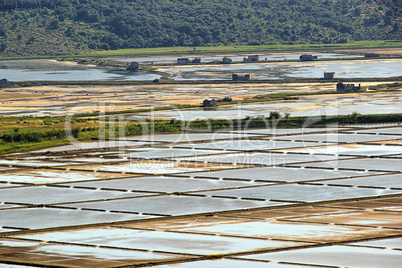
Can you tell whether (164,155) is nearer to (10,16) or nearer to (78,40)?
(78,40)

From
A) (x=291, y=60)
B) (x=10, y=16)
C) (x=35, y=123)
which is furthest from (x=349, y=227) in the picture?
(x=10, y=16)

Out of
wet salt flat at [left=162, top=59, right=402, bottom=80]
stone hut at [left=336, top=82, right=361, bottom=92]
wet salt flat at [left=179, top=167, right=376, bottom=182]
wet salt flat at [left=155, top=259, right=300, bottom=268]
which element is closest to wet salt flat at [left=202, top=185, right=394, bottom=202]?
wet salt flat at [left=179, top=167, right=376, bottom=182]

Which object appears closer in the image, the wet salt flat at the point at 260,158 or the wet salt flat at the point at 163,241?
the wet salt flat at the point at 163,241

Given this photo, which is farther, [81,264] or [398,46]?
[398,46]

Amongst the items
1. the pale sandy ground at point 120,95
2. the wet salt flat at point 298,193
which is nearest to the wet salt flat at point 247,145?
the wet salt flat at point 298,193

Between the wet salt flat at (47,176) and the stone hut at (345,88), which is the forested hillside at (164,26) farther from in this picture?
the wet salt flat at (47,176)

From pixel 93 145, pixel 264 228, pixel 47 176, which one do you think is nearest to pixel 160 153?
pixel 93 145

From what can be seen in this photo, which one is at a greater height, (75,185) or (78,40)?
(78,40)
